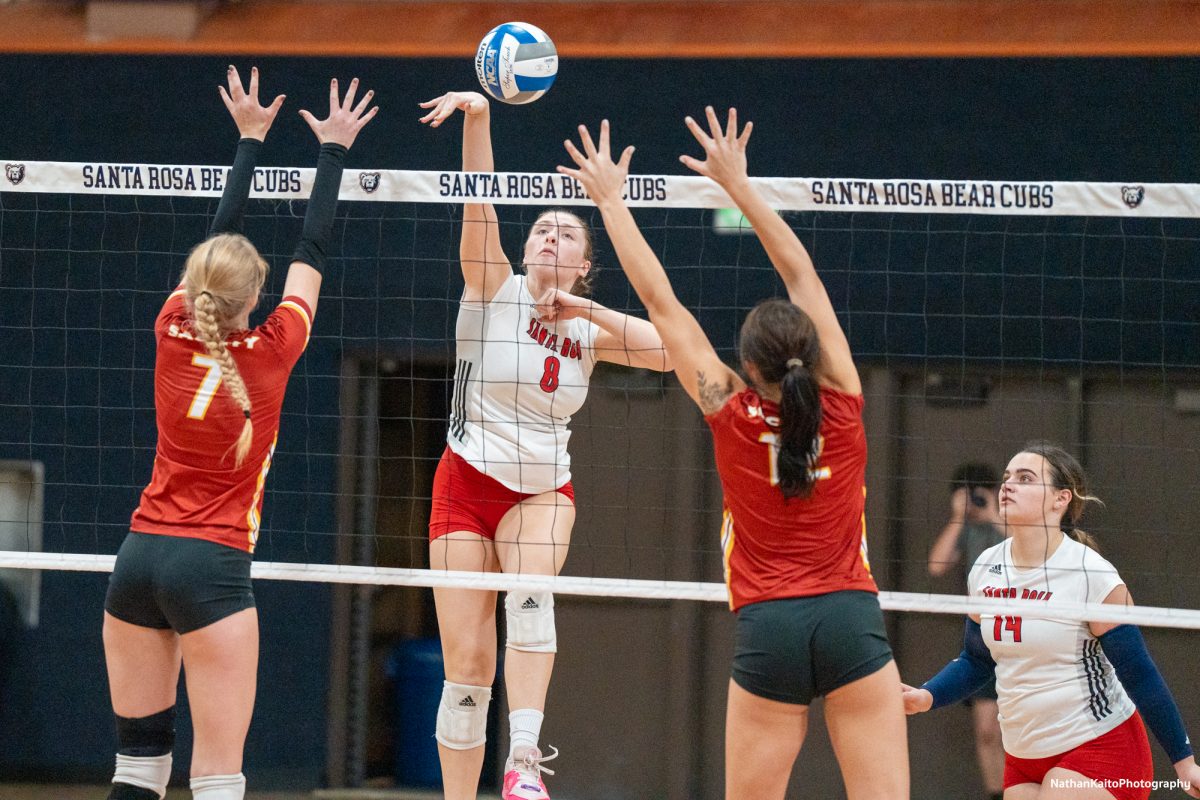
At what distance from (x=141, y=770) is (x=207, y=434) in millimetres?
1045

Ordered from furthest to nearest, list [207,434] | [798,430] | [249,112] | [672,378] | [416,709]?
[416,709] < [672,378] < [249,112] < [207,434] < [798,430]

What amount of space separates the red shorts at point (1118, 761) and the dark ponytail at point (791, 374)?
1.74 meters

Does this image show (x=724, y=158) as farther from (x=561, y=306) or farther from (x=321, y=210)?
(x=321, y=210)

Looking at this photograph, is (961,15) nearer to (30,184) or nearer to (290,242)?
(290,242)

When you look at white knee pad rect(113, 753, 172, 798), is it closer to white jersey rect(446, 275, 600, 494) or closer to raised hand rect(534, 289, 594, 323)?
white jersey rect(446, 275, 600, 494)

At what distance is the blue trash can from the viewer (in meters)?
7.99

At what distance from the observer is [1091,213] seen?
4.66 m

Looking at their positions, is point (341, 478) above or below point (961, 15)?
below

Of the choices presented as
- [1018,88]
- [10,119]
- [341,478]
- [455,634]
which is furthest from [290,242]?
[1018,88]

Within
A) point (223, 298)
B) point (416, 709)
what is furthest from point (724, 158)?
point (416, 709)

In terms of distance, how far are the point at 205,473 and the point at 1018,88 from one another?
17.8 feet

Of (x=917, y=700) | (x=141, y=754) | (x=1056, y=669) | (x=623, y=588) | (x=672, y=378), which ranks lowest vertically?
(x=141, y=754)

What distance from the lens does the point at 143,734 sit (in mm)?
3859

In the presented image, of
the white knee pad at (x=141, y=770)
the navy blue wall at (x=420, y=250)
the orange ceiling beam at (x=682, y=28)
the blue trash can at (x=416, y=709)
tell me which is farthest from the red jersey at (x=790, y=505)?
the blue trash can at (x=416, y=709)
